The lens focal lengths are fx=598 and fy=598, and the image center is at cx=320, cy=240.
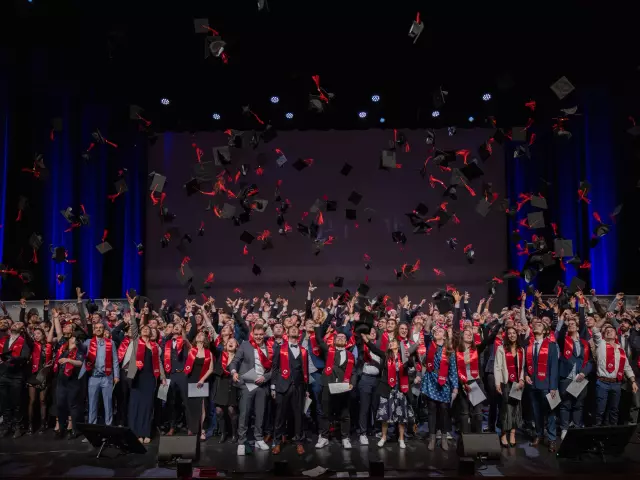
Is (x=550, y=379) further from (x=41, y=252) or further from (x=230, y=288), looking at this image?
(x=41, y=252)

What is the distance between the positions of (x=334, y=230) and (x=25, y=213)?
673 cm

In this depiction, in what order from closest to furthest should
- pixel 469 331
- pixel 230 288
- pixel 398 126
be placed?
pixel 469 331
pixel 398 126
pixel 230 288

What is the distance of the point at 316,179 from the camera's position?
1450cm

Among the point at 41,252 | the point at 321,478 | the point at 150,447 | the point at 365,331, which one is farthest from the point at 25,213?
the point at 321,478

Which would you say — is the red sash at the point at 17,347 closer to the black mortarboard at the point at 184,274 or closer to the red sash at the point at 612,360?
the black mortarboard at the point at 184,274

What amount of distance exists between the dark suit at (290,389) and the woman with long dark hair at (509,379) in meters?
2.16

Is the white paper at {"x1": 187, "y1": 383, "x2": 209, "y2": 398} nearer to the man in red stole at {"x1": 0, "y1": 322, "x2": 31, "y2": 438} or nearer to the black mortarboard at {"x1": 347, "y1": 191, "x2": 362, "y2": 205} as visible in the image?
the man in red stole at {"x1": 0, "y1": 322, "x2": 31, "y2": 438}

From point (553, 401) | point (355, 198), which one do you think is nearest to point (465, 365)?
point (553, 401)

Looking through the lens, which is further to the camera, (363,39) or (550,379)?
(363,39)

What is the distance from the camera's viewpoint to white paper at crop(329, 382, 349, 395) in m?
6.44

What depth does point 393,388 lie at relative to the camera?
660 centimetres

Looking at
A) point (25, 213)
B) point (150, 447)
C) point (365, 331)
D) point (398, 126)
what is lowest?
point (150, 447)

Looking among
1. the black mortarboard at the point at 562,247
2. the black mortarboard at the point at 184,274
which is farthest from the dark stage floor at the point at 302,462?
the black mortarboard at the point at 184,274

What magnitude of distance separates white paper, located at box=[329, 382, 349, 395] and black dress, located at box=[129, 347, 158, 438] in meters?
2.05
